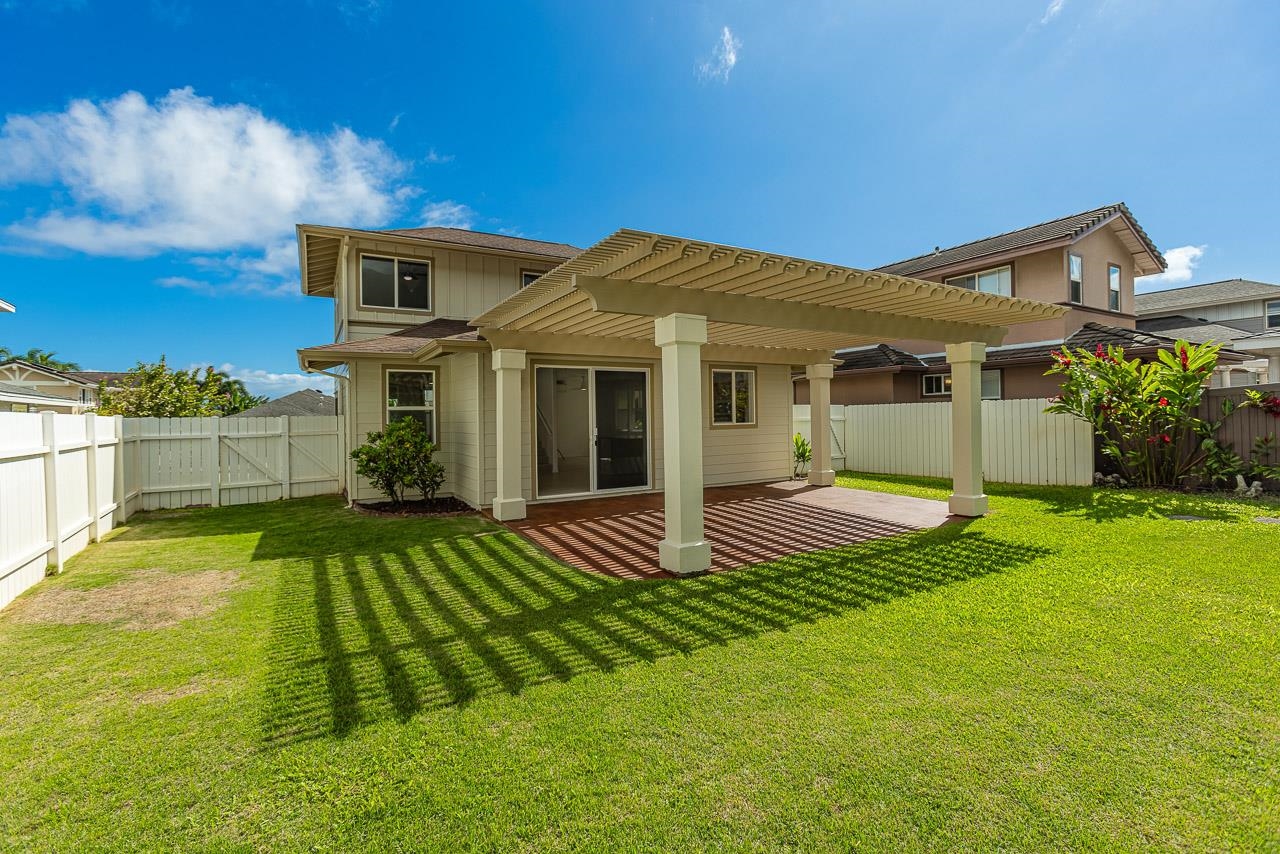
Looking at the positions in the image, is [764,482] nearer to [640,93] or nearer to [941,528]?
[941,528]

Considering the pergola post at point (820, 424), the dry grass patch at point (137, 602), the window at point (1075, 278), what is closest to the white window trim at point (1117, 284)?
the window at point (1075, 278)

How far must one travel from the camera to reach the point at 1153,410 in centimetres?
852

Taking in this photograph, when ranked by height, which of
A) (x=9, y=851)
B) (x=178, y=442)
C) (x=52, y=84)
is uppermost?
(x=52, y=84)

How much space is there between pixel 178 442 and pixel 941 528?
1170cm

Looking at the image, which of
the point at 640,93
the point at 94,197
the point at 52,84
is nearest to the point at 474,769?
the point at 640,93

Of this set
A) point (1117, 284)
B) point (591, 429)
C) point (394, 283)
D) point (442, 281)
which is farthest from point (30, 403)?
point (1117, 284)

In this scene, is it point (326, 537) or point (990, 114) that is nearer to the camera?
point (326, 537)

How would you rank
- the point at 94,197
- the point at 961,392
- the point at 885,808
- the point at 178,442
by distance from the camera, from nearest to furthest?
1. the point at 885,808
2. the point at 961,392
3. the point at 178,442
4. the point at 94,197

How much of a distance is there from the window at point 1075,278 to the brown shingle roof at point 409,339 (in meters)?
14.7

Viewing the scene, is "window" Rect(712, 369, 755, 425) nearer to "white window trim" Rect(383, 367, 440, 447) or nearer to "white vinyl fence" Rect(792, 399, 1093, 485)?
"white vinyl fence" Rect(792, 399, 1093, 485)

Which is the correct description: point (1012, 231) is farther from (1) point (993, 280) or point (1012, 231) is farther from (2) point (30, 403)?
(2) point (30, 403)

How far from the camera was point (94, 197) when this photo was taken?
62.3 ft

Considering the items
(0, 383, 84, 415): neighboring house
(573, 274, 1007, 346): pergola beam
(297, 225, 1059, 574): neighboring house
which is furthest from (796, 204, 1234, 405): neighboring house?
(0, 383, 84, 415): neighboring house

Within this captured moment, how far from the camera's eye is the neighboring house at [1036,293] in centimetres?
1405
